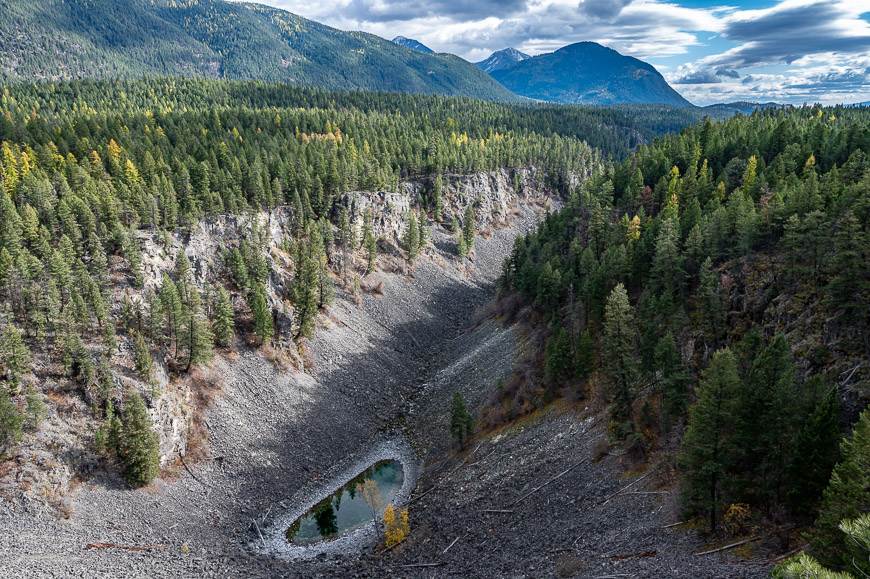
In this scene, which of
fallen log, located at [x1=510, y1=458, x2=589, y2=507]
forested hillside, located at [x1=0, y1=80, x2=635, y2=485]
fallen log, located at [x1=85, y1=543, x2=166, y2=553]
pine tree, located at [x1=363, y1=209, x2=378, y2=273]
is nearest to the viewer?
fallen log, located at [x1=85, y1=543, x2=166, y2=553]

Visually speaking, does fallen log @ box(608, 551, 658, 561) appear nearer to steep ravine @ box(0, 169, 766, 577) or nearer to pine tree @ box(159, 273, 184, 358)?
steep ravine @ box(0, 169, 766, 577)

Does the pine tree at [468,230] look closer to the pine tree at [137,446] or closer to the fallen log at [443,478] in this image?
the fallen log at [443,478]

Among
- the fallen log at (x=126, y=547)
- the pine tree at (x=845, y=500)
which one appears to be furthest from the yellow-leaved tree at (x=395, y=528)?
the pine tree at (x=845, y=500)

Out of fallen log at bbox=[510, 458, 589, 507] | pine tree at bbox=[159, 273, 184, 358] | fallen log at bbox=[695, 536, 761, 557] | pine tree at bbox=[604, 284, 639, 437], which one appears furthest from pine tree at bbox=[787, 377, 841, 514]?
pine tree at bbox=[159, 273, 184, 358]

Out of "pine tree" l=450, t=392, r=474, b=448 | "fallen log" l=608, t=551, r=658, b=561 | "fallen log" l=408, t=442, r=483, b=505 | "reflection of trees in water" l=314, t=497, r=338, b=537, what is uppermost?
"fallen log" l=608, t=551, r=658, b=561

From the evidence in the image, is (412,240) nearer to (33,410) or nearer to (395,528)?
(395,528)

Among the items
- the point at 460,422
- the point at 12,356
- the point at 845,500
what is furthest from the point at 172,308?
the point at 845,500
